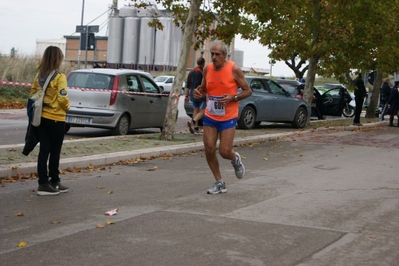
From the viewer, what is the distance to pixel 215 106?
391 inches

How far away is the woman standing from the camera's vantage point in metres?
9.73

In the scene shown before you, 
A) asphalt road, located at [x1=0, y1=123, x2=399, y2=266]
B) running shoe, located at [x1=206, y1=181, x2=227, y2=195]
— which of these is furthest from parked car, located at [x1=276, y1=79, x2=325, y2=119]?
running shoe, located at [x1=206, y1=181, x2=227, y2=195]

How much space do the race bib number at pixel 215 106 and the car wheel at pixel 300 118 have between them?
49.6ft

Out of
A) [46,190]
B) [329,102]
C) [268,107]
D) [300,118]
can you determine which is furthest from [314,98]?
[46,190]

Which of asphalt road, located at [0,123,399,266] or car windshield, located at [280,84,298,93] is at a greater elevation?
car windshield, located at [280,84,298,93]

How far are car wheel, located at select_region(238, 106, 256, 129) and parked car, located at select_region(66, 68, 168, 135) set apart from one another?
3.67 metres

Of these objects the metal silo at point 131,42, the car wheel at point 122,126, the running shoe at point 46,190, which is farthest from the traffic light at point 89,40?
the metal silo at point 131,42

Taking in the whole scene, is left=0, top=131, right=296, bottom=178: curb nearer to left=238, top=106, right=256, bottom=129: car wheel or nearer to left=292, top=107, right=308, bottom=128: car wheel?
left=238, top=106, right=256, bottom=129: car wheel

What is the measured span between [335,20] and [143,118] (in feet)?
30.7

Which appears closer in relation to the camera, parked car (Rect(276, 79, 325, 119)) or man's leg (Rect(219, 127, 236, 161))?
man's leg (Rect(219, 127, 236, 161))

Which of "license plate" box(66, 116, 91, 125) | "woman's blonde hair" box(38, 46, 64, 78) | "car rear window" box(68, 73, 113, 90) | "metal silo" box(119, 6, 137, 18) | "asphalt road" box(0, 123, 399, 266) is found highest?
"metal silo" box(119, 6, 137, 18)

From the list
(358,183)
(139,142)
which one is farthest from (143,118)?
(358,183)

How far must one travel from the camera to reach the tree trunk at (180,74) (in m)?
17.4

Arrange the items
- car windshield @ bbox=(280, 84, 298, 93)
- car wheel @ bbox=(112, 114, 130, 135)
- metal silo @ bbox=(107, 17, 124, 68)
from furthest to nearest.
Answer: metal silo @ bbox=(107, 17, 124, 68), car windshield @ bbox=(280, 84, 298, 93), car wheel @ bbox=(112, 114, 130, 135)
